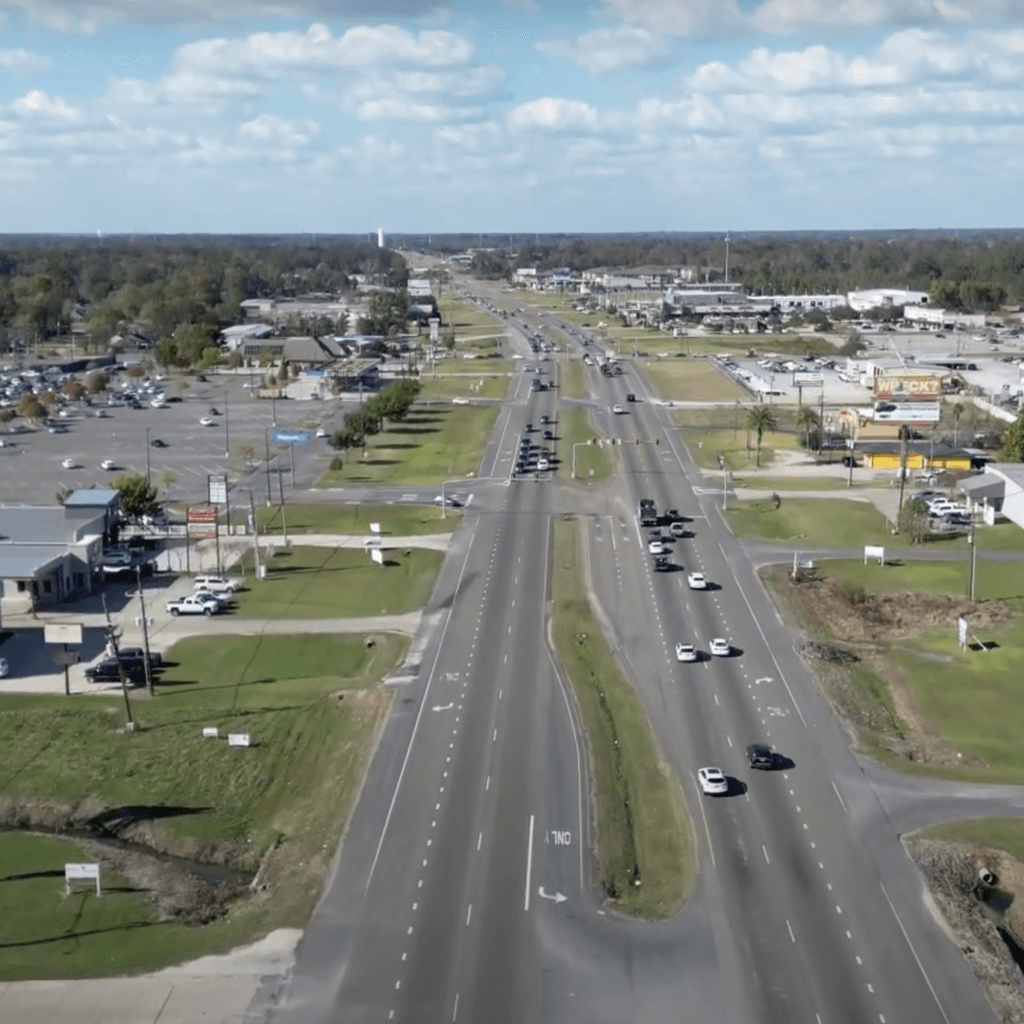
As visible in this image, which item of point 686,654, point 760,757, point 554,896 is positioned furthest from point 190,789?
point 686,654

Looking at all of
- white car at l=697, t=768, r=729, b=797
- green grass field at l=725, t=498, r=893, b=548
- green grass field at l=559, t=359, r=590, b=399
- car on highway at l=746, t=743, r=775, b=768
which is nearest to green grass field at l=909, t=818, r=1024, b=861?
car on highway at l=746, t=743, r=775, b=768

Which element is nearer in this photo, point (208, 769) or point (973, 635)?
point (208, 769)

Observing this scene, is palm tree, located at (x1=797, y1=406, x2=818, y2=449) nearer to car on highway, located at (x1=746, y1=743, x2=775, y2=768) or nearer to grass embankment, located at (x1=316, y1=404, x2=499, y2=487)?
grass embankment, located at (x1=316, y1=404, x2=499, y2=487)

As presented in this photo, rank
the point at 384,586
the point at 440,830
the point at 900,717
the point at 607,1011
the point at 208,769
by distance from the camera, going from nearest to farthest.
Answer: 1. the point at 607,1011
2. the point at 440,830
3. the point at 208,769
4. the point at 900,717
5. the point at 384,586

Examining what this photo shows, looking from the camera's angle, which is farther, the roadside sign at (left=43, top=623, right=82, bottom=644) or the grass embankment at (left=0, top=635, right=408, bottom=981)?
the roadside sign at (left=43, top=623, right=82, bottom=644)

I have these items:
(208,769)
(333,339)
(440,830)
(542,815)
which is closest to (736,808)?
(542,815)

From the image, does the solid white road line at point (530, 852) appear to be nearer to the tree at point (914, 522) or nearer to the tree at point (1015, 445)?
the tree at point (914, 522)

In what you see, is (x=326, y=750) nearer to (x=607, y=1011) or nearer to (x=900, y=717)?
(x=607, y=1011)
